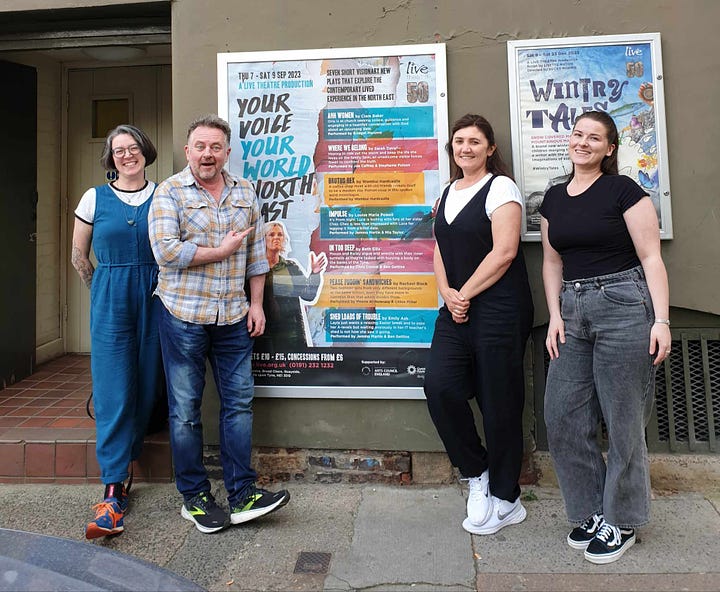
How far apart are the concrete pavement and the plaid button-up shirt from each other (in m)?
1.13

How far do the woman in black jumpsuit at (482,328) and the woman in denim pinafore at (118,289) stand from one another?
159 centimetres

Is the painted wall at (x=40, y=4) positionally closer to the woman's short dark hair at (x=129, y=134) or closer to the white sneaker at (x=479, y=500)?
the woman's short dark hair at (x=129, y=134)

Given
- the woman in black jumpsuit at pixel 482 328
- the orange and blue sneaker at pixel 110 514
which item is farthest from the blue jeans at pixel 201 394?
the woman in black jumpsuit at pixel 482 328

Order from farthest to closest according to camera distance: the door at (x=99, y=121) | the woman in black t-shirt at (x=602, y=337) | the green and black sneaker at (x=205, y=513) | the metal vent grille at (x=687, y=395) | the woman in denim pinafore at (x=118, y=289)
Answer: the door at (x=99, y=121) → the metal vent grille at (x=687, y=395) → the woman in denim pinafore at (x=118, y=289) → the green and black sneaker at (x=205, y=513) → the woman in black t-shirt at (x=602, y=337)

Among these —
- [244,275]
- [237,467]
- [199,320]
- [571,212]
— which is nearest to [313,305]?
[244,275]

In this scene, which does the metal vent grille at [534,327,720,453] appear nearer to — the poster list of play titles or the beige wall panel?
the beige wall panel

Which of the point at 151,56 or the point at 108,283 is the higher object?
the point at 151,56

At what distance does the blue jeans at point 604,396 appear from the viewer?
2764 mm

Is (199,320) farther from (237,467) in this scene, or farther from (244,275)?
(237,467)

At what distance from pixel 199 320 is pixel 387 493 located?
4.85 feet

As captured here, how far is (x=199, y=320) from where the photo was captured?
10.5 ft

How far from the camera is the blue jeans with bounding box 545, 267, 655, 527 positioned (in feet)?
9.07

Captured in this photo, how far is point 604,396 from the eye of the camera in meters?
2.84

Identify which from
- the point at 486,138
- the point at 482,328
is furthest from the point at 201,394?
the point at 486,138
